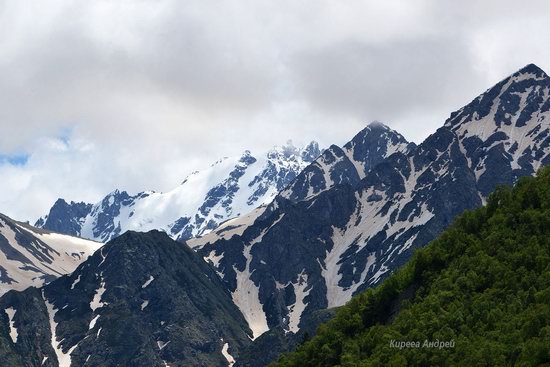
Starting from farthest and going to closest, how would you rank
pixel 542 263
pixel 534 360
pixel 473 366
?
pixel 542 263
pixel 473 366
pixel 534 360

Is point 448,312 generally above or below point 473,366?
above

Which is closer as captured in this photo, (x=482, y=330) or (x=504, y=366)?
(x=504, y=366)

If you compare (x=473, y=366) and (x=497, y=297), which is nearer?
(x=473, y=366)

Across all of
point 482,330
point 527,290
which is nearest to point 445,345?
point 482,330

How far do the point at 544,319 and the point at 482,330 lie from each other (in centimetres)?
1745

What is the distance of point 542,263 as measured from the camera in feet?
654

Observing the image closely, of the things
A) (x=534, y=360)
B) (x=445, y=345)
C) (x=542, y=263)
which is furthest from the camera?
(x=542, y=263)

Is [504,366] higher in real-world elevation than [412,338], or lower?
lower

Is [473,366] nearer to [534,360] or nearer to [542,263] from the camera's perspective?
[534,360]

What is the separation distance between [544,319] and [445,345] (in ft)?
69.2

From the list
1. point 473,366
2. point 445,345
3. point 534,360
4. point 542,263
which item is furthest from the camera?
point 542,263

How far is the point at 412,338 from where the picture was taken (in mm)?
198125

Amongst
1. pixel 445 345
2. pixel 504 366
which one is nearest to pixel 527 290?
pixel 445 345

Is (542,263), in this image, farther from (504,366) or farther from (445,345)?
(504,366)
